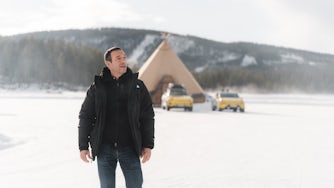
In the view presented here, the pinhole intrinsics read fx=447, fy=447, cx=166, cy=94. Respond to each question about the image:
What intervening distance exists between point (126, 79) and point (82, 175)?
3550mm

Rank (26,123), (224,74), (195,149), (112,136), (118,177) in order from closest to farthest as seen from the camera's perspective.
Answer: (112,136) < (118,177) < (195,149) < (26,123) < (224,74)

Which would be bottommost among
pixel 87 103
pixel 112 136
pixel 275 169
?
pixel 275 169

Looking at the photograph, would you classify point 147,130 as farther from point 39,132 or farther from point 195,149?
point 39,132

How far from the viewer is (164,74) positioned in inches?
1209

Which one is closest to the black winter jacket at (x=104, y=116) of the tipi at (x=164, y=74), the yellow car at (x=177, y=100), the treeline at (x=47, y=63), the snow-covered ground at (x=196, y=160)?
the snow-covered ground at (x=196, y=160)

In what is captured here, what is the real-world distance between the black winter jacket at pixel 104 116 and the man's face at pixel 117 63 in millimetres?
95

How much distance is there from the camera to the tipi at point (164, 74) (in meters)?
30.0

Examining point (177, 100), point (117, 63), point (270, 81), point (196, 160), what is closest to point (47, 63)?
point (270, 81)

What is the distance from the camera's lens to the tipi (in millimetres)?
29953

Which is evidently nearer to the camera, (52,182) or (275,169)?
(52,182)

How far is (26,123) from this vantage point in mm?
14859

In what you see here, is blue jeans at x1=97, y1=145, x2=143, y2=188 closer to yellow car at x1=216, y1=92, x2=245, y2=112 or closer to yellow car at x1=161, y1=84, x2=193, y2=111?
yellow car at x1=161, y1=84, x2=193, y2=111

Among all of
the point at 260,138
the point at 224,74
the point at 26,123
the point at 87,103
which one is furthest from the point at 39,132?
the point at 224,74

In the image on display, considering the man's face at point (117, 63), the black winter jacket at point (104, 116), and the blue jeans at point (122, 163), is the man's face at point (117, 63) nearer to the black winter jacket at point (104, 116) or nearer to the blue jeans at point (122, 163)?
the black winter jacket at point (104, 116)
